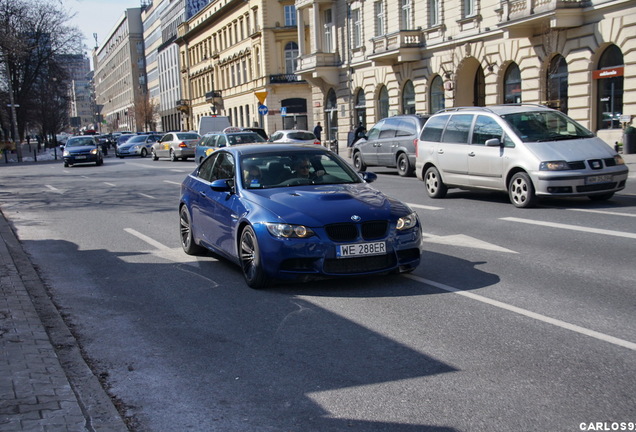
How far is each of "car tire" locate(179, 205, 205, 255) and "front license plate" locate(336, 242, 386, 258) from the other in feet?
10.1

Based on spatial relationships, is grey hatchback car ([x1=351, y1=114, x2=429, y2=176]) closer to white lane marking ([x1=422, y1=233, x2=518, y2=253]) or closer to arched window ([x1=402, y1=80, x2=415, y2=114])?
white lane marking ([x1=422, y1=233, x2=518, y2=253])

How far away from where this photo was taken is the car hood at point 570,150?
12.7 meters

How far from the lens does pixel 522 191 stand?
13102 millimetres

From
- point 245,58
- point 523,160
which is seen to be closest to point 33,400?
point 523,160

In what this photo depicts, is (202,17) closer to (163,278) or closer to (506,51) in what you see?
(506,51)

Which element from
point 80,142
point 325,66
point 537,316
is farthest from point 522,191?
point 325,66

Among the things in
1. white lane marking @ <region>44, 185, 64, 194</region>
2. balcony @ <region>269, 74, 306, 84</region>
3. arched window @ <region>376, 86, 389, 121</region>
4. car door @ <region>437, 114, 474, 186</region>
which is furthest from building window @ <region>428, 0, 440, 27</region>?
balcony @ <region>269, 74, 306, 84</region>

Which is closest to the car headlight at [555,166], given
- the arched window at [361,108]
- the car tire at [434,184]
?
the car tire at [434,184]

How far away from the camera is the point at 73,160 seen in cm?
3712

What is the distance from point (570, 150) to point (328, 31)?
36.7 metres

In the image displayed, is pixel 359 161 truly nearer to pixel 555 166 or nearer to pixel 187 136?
pixel 555 166

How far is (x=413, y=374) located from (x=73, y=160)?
35142mm

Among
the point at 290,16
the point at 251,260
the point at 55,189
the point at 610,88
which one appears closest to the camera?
the point at 251,260

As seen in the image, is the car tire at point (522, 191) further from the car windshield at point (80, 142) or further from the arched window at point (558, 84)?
the car windshield at point (80, 142)
